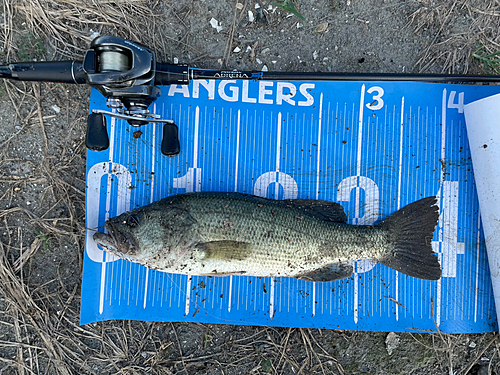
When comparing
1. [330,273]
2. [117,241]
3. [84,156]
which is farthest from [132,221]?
[330,273]

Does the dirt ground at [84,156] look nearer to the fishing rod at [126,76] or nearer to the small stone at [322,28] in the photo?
the small stone at [322,28]

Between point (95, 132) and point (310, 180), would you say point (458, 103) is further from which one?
point (95, 132)

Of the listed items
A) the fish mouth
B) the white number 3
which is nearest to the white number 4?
the white number 3

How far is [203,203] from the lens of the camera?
3.07 m

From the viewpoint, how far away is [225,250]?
302 centimetres

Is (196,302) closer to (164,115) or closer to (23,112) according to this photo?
(164,115)

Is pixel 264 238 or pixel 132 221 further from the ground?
pixel 132 221

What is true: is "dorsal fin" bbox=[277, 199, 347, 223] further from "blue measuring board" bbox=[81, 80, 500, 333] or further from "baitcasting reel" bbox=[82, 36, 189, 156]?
"baitcasting reel" bbox=[82, 36, 189, 156]

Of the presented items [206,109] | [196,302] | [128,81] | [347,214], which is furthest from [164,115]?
[347,214]

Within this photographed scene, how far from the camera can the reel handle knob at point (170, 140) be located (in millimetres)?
3273

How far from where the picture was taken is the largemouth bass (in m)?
2.99

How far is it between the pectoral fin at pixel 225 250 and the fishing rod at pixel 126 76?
1.07m

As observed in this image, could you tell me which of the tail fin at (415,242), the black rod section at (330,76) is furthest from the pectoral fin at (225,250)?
the black rod section at (330,76)

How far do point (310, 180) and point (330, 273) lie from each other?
105 centimetres
